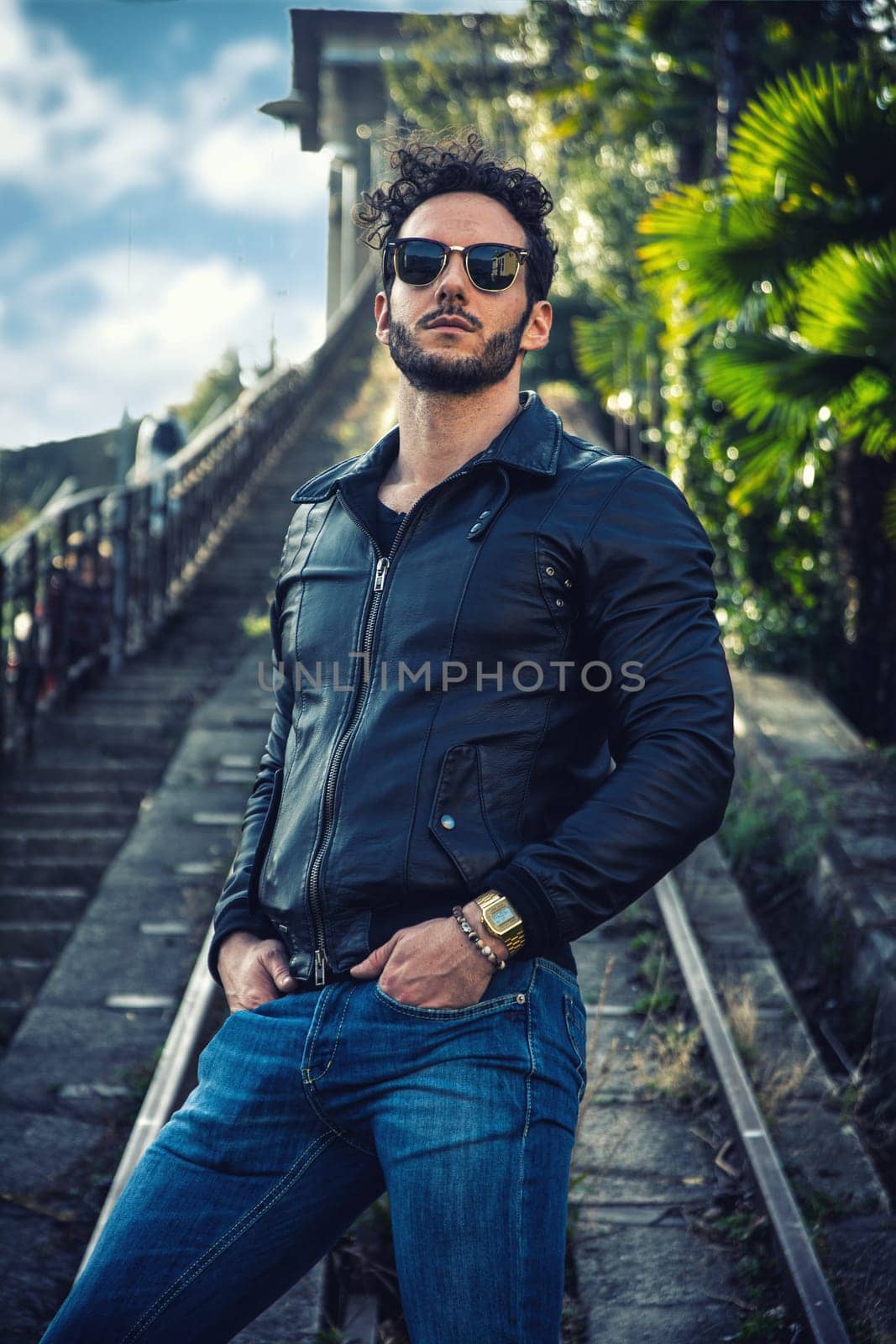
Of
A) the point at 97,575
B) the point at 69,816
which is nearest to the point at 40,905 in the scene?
the point at 69,816

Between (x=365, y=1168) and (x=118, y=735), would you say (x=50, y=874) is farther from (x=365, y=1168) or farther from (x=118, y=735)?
(x=365, y=1168)

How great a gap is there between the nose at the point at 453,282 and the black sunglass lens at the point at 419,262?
2 cm

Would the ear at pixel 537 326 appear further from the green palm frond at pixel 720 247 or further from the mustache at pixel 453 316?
the green palm frond at pixel 720 247

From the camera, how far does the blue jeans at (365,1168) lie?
1.69 metres

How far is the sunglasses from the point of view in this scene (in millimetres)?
2215

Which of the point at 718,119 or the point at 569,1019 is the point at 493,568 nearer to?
the point at 569,1019

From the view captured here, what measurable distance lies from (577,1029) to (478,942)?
0.27 metres

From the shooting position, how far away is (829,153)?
6840mm

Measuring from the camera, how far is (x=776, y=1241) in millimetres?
3404

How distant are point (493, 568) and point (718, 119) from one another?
384 inches

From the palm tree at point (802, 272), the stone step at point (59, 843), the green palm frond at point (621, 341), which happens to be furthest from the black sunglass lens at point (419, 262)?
the green palm frond at point (621, 341)

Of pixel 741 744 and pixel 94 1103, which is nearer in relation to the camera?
pixel 94 1103

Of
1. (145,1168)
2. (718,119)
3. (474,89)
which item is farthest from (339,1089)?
(474,89)

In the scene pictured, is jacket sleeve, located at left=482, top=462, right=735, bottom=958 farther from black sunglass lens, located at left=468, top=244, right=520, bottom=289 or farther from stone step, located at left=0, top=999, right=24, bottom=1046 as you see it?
stone step, located at left=0, top=999, right=24, bottom=1046
